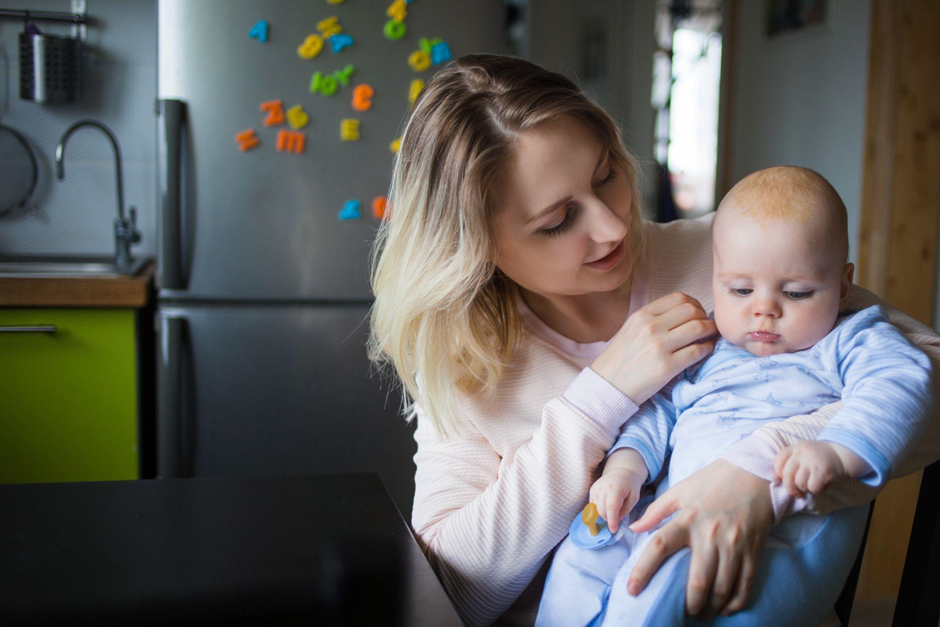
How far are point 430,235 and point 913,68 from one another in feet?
6.17

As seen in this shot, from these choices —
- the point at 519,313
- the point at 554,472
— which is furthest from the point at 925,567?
the point at 519,313

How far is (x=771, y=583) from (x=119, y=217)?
93.7 inches

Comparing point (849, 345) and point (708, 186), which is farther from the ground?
point (708, 186)

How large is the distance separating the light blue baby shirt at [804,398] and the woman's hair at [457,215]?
0.84ft

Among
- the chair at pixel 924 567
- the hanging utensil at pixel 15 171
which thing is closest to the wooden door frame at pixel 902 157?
the chair at pixel 924 567

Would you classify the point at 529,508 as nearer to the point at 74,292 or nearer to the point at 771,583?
the point at 771,583

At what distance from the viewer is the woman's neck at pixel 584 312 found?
4.10 ft

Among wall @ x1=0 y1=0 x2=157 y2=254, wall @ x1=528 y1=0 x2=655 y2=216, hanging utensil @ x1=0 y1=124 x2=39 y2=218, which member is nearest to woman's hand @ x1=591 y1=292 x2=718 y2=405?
wall @ x1=528 y1=0 x2=655 y2=216

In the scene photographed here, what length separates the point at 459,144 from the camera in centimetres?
112

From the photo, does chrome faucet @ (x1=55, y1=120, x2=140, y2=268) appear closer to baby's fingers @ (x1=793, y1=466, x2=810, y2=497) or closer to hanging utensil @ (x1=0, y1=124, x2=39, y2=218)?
hanging utensil @ (x1=0, y1=124, x2=39, y2=218)

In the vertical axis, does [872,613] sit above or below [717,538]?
below

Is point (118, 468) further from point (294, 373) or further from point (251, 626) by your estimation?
point (251, 626)

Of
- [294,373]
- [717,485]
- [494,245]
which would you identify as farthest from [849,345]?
[294,373]

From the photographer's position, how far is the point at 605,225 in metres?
1.06
